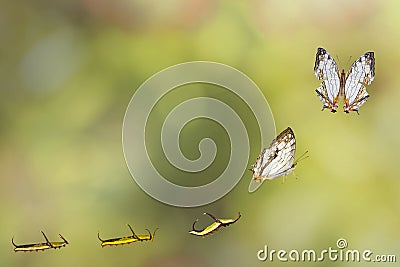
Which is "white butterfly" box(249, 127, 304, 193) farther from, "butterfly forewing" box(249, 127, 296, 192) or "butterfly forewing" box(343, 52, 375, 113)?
"butterfly forewing" box(343, 52, 375, 113)

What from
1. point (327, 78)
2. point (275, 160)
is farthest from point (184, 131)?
point (327, 78)

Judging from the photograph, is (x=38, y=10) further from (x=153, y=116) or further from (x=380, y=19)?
(x=380, y=19)

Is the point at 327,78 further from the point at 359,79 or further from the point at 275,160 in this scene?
the point at 275,160

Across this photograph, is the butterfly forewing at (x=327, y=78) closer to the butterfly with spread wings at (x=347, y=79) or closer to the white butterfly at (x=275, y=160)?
the butterfly with spread wings at (x=347, y=79)

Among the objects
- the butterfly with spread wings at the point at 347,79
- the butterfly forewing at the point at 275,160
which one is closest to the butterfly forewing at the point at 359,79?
the butterfly with spread wings at the point at 347,79

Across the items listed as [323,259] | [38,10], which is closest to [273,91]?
[323,259]

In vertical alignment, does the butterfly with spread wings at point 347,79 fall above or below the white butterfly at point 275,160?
above
